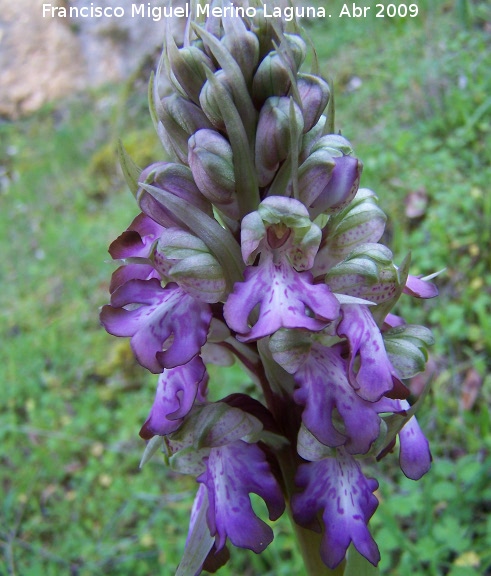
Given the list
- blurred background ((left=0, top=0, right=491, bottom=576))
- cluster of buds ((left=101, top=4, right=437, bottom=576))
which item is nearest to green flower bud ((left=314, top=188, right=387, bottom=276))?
cluster of buds ((left=101, top=4, right=437, bottom=576))

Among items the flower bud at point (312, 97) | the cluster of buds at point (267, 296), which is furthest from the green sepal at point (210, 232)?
the flower bud at point (312, 97)

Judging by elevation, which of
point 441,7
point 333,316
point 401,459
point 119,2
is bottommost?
point 119,2

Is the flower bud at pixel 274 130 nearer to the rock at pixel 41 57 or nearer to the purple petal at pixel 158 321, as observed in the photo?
the purple petal at pixel 158 321

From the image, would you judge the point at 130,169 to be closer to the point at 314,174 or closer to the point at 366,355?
the point at 314,174

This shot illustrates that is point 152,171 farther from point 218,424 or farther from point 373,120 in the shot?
point 373,120

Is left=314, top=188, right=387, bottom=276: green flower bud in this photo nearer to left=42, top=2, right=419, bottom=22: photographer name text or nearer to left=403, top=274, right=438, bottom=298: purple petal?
left=403, top=274, right=438, bottom=298: purple petal

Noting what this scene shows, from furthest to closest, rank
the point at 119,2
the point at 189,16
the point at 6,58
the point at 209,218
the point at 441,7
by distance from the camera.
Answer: the point at 6,58 < the point at 119,2 < the point at 441,7 < the point at 189,16 < the point at 209,218

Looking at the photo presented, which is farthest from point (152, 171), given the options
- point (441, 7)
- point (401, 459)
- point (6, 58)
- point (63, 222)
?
point (6, 58)
